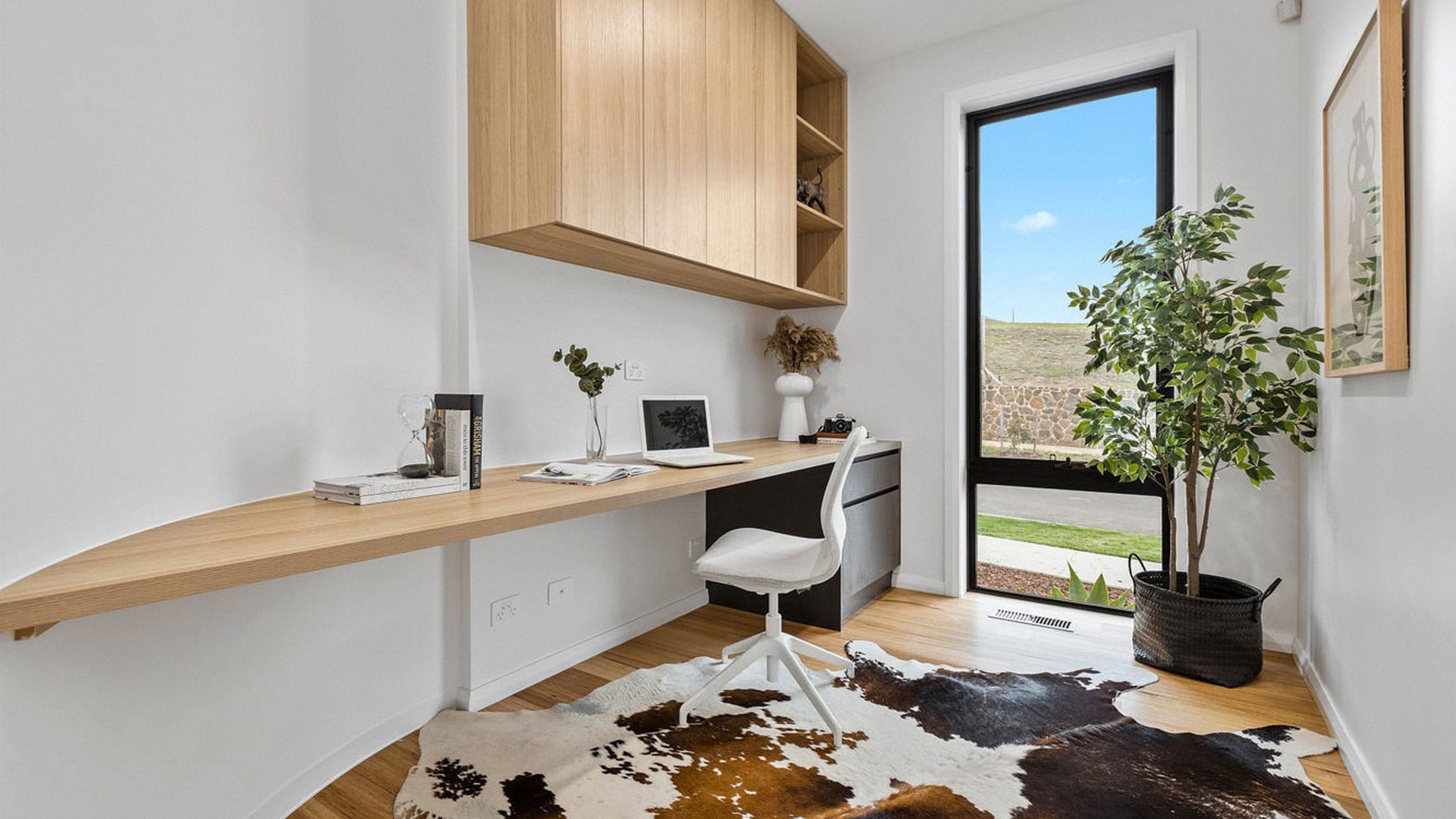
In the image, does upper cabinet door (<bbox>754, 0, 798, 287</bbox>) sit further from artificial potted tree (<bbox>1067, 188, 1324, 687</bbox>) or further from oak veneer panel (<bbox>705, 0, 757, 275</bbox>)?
artificial potted tree (<bbox>1067, 188, 1324, 687</bbox>)

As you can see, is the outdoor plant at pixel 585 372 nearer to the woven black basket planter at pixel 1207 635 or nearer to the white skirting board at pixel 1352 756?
the woven black basket planter at pixel 1207 635

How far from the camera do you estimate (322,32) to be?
5.44ft

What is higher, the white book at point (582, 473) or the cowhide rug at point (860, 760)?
the white book at point (582, 473)

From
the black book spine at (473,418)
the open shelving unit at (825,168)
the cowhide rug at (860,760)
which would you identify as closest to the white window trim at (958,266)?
the open shelving unit at (825,168)

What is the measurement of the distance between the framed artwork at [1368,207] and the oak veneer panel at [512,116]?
1933mm

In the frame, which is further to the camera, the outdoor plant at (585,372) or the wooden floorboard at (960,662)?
the outdoor plant at (585,372)

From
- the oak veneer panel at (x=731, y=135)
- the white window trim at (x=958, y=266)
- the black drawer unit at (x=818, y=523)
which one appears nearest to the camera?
the oak veneer panel at (x=731, y=135)

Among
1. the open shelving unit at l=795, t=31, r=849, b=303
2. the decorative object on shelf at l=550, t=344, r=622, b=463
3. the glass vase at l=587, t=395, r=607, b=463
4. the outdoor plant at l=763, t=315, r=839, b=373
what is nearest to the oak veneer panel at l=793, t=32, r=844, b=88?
the open shelving unit at l=795, t=31, r=849, b=303

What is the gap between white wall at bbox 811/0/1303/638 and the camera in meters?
2.50

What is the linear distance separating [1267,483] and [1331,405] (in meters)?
0.66

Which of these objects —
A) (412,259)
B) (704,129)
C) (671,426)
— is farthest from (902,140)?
(412,259)

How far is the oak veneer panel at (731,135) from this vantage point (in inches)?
98.3

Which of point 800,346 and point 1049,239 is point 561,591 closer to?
point 800,346

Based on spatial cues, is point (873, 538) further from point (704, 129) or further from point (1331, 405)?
point (704, 129)
